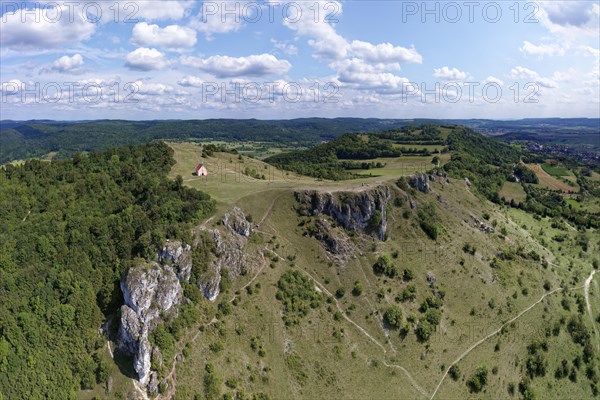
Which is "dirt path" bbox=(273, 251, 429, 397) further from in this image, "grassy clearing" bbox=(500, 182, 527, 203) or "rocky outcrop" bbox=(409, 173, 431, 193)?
"grassy clearing" bbox=(500, 182, 527, 203)

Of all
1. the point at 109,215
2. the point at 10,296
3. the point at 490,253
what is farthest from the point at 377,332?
the point at 10,296

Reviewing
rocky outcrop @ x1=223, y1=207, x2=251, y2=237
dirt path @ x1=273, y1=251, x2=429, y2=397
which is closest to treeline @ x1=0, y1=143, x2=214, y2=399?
rocky outcrop @ x1=223, y1=207, x2=251, y2=237

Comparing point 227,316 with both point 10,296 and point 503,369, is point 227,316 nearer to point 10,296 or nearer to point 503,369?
point 10,296

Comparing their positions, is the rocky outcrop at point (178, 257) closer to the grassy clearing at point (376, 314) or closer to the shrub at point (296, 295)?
the grassy clearing at point (376, 314)

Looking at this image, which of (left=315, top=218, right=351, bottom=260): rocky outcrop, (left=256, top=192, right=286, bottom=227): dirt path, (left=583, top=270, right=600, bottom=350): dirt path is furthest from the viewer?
(left=583, top=270, right=600, bottom=350): dirt path

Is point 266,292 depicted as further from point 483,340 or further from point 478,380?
point 483,340

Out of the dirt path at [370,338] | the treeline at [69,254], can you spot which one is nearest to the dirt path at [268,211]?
the dirt path at [370,338]
